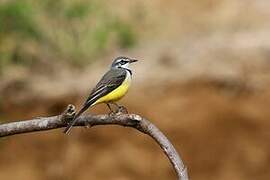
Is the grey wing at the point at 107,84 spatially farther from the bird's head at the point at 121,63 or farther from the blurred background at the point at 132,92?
the blurred background at the point at 132,92

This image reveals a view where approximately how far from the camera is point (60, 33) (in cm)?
1388

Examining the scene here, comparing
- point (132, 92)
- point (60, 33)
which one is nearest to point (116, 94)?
point (132, 92)

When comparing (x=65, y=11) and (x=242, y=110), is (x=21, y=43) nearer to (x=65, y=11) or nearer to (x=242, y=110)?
(x=65, y=11)

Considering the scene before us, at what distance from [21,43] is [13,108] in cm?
97

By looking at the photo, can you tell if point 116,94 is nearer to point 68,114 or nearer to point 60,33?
point 68,114

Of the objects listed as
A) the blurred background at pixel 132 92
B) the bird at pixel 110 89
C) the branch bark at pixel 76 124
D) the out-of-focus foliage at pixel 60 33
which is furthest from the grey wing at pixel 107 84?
the out-of-focus foliage at pixel 60 33

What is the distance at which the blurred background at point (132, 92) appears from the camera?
13102mm

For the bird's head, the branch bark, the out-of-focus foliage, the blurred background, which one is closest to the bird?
the bird's head

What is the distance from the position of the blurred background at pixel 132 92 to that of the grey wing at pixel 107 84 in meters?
8.55

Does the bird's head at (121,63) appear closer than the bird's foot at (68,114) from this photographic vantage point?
No

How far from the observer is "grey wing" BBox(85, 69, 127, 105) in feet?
12.7

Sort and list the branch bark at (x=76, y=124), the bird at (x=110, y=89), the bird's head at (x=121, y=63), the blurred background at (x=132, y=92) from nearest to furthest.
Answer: the branch bark at (x=76, y=124) → the bird at (x=110, y=89) → the bird's head at (x=121, y=63) → the blurred background at (x=132, y=92)

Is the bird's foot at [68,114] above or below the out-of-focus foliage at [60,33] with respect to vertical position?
above

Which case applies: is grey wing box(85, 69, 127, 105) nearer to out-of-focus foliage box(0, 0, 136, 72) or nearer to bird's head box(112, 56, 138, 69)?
bird's head box(112, 56, 138, 69)
